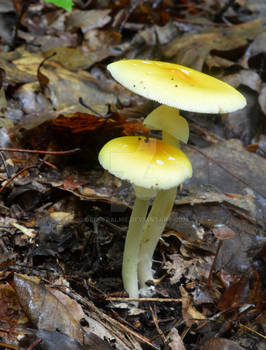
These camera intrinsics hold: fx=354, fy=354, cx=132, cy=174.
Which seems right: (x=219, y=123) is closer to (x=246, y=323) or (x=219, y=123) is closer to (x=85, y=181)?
(x=85, y=181)

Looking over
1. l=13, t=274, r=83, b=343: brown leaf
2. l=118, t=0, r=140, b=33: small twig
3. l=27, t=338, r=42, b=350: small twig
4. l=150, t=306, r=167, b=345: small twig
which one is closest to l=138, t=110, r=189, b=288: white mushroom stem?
l=150, t=306, r=167, b=345: small twig

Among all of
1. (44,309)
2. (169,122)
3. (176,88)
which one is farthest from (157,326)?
(176,88)

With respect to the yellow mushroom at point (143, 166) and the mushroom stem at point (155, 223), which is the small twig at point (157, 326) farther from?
the yellow mushroom at point (143, 166)

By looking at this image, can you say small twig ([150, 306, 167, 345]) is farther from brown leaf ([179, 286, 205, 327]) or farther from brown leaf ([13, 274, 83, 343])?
brown leaf ([13, 274, 83, 343])

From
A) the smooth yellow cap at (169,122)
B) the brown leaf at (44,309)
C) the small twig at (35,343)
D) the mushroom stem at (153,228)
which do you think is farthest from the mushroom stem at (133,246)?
the small twig at (35,343)

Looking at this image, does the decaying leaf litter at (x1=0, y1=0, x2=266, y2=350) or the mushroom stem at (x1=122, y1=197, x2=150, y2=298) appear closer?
the decaying leaf litter at (x1=0, y1=0, x2=266, y2=350)
